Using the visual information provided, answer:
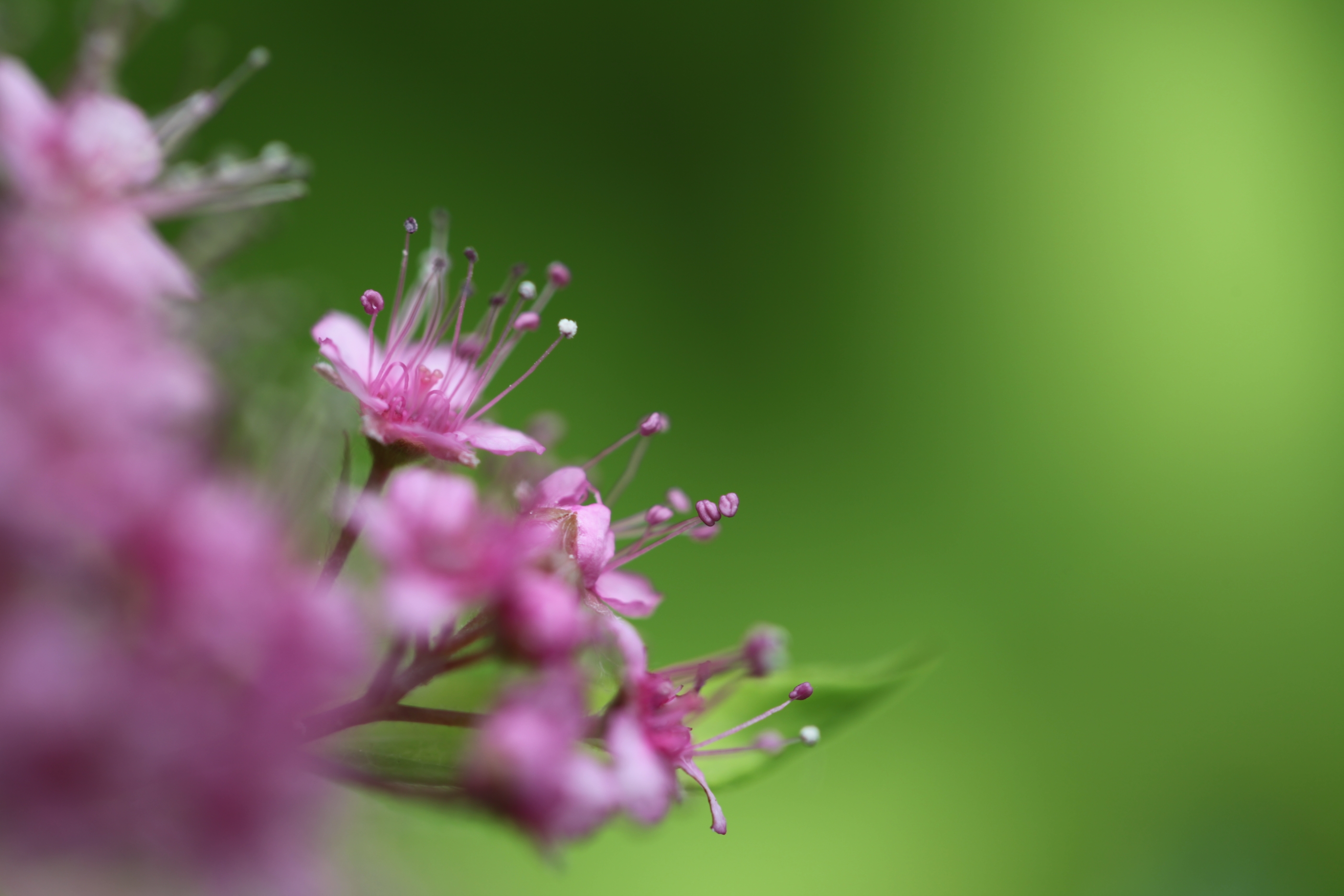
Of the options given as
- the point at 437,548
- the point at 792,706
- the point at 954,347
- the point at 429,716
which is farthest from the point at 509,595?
the point at 954,347

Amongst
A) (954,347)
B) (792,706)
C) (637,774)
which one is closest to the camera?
(637,774)

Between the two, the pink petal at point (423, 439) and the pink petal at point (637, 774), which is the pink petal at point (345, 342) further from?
the pink petal at point (637, 774)

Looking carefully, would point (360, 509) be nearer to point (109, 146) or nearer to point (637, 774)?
point (637, 774)

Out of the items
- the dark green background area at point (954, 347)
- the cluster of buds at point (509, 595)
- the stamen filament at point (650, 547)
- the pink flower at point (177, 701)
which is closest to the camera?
the pink flower at point (177, 701)

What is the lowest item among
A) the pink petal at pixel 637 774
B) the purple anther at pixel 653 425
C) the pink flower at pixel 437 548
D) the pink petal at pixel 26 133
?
the pink petal at pixel 637 774

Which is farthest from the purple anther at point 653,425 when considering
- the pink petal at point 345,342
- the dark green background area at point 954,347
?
the dark green background area at point 954,347

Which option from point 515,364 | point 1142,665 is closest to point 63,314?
point 515,364

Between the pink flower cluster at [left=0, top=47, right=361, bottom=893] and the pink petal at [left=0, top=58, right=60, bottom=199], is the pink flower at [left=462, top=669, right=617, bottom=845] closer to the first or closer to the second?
the pink flower cluster at [left=0, top=47, right=361, bottom=893]
